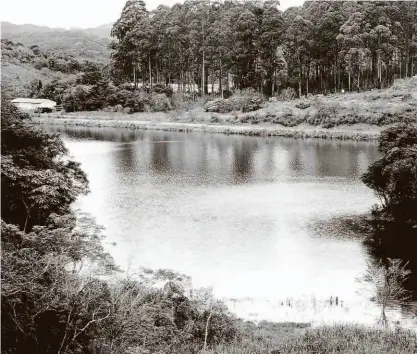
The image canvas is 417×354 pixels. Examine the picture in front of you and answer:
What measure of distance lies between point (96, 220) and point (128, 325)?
19.0 meters

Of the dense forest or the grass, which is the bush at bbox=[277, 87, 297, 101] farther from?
the grass

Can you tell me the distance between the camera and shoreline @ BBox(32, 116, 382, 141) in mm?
68438

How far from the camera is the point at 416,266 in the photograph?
26.8 meters

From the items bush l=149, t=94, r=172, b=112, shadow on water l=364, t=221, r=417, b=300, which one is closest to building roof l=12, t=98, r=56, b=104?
bush l=149, t=94, r=172, b=112

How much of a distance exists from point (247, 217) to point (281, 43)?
56.2m

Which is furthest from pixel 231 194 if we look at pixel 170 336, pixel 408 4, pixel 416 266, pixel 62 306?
pixel 408 4

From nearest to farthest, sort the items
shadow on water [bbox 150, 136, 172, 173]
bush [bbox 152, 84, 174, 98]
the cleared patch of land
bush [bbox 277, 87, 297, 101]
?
1. shadow on water [bbox 150, 136, 172, 173]
2. the cleared patch of land
3. bush [bbox 277, 87, 297, 101]
4. bush [bbox 152, 84, 174, 98]

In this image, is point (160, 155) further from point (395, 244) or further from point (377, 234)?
point (395, 244)

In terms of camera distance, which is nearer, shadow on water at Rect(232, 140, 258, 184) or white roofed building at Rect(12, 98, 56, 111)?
shadow on water at Rect(232, 140, 258, 184)

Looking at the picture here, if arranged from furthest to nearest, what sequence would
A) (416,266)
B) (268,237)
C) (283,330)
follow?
(268,237)
(416,266)
(283,330)

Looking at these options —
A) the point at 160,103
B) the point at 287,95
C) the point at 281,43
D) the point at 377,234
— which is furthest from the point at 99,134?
the point at 377,234

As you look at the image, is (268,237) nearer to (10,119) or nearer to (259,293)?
(259,293)

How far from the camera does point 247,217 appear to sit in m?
34.9

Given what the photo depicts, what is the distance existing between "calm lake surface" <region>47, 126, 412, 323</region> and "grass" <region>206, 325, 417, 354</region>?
2657 mm
